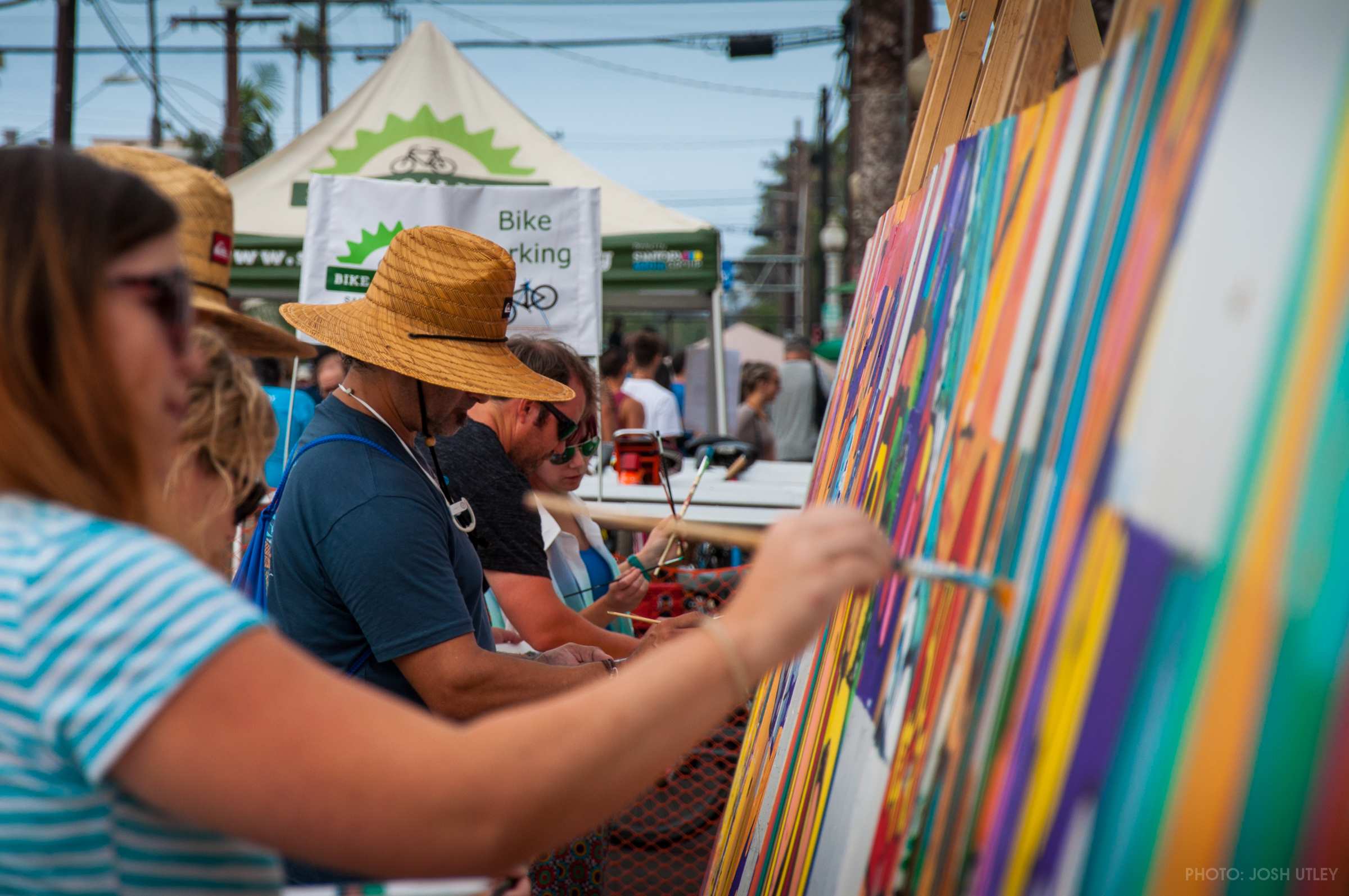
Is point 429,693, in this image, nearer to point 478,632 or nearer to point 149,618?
point 478,632

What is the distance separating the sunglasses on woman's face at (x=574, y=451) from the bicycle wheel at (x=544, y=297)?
1875mm

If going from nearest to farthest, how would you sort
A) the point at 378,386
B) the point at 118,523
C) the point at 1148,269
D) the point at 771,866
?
the point at 1148,269, the point at 118,523, the point at 771,866, the point at 378,386

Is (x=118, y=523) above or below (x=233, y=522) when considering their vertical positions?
above

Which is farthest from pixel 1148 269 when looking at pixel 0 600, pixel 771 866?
pixel 771 866

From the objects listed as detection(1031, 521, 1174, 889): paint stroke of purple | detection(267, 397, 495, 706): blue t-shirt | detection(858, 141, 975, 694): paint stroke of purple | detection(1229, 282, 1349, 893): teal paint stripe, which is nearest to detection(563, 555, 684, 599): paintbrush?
detection(267, 397, 495, 706): blue t-shirt

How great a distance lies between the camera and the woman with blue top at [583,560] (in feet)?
11.3

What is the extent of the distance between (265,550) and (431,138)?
664cm

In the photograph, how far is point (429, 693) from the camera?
2.07 metres

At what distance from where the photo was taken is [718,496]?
5.42 m

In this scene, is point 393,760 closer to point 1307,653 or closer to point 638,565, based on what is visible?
point 1307,653

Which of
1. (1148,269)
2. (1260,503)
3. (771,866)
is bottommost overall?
(771,866)

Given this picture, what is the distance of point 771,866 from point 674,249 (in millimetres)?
6795

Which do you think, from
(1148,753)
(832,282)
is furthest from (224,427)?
(832,282)

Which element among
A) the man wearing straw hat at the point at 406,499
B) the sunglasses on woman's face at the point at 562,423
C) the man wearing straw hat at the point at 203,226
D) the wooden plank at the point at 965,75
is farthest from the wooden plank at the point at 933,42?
the man wearing straw hat at the point at 203,226
